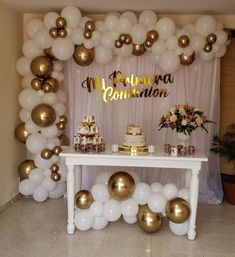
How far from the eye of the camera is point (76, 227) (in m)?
3.29

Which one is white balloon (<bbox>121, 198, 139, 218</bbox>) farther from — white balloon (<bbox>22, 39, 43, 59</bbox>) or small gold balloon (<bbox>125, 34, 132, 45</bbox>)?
white balloon (<bbox>22, 39, 43, 59</bbox>)

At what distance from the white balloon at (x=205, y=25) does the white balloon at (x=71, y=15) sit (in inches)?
55.3

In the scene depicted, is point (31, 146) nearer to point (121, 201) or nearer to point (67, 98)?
point (67, 98)

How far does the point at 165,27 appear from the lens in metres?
3.69

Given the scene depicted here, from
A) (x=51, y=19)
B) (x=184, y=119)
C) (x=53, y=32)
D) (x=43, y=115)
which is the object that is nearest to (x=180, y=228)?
(x=184, y=119)

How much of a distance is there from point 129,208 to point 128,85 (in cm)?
167

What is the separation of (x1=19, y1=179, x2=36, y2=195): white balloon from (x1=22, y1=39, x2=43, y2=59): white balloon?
1.55 meters

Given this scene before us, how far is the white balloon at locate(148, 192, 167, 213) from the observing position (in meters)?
3.13

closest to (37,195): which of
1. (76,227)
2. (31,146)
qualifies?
(31,146)

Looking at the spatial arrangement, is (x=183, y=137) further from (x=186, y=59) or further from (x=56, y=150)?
(x=56, y=150)

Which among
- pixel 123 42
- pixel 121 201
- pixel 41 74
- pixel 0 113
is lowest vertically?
pixel 121 201

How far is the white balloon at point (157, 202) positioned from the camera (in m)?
3.13

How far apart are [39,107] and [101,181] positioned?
1.16 meters

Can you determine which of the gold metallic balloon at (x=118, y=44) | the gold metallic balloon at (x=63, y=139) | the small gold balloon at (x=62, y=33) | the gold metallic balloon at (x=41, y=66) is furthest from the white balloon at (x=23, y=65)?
the gold metallic balloon at (x=118, y=44)
